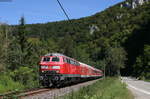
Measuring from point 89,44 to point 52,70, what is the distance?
146795mm

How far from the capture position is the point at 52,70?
89.1ft

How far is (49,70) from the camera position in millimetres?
27109

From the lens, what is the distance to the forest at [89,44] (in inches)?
1447

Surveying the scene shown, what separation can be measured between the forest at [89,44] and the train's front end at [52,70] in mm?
2634

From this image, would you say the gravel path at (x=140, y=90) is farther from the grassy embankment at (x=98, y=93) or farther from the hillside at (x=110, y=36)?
the hillside at (x=110, y=36)

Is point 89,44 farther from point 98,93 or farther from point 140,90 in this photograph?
point 98,93

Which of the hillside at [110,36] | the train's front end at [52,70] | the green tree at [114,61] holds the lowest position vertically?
the train's front end at [52,70]

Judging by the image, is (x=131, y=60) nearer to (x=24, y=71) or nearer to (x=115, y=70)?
(x=115, y=70)

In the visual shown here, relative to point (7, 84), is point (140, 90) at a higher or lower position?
lower

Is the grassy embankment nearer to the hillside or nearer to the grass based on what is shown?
the grass

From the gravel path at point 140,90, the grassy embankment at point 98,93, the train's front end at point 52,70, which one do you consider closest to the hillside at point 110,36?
the gravel path at point 140,90

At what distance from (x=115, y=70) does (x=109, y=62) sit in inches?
189

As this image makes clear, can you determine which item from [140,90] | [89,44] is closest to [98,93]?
[140,90]

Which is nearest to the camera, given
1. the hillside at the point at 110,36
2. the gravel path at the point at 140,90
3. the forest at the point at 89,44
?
the gravel path at the point at 140,90
